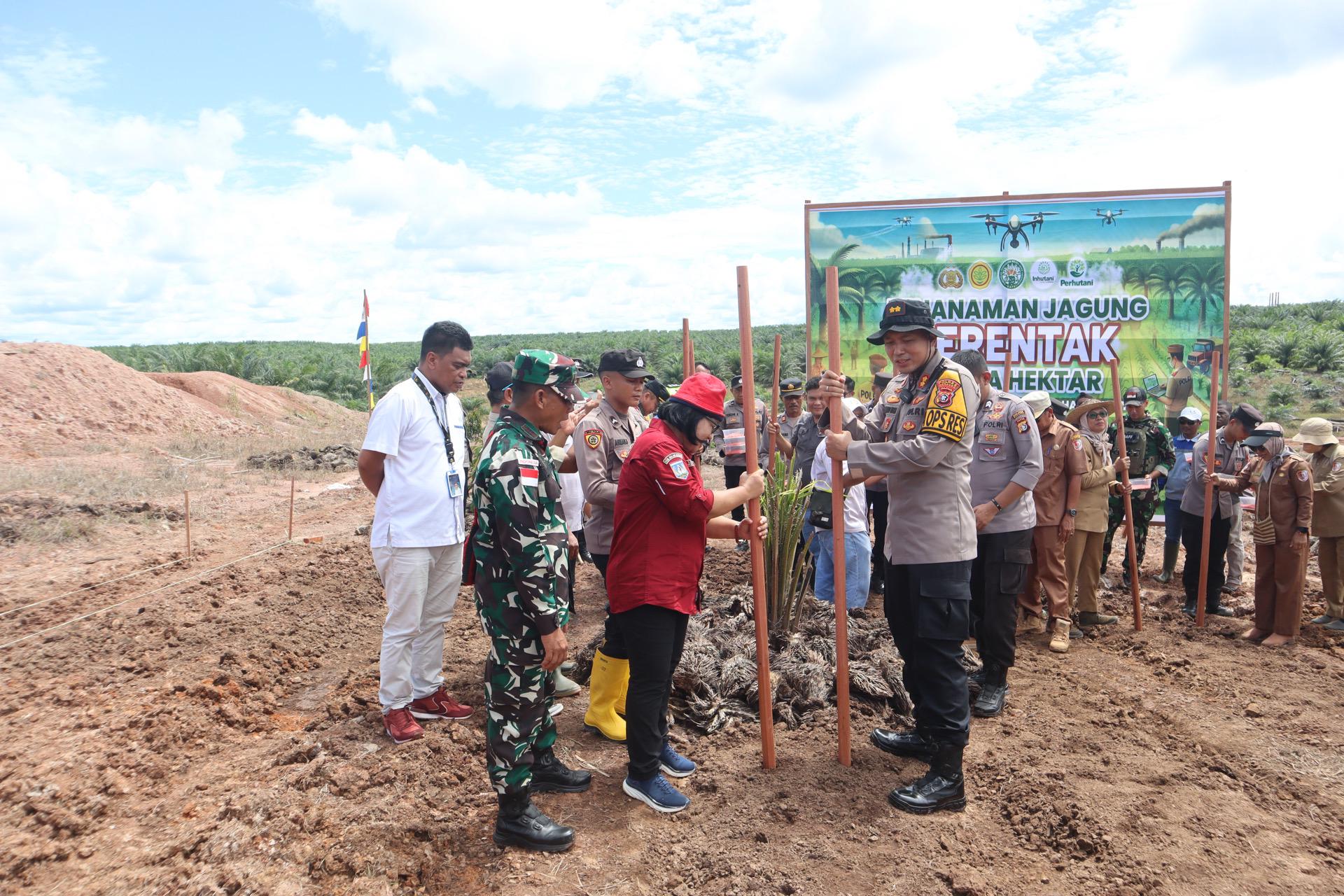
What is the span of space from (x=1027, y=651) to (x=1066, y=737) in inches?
62.5

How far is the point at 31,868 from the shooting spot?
2852 millimetres

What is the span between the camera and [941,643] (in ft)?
11.1

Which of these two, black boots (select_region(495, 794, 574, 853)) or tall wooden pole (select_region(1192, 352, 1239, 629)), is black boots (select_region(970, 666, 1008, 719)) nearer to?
black boots (select_region(495, 794, 574, 853))

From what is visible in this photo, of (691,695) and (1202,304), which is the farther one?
(1202,304)

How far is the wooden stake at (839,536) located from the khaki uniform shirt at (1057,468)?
2.67m

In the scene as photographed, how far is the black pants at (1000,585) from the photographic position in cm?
436

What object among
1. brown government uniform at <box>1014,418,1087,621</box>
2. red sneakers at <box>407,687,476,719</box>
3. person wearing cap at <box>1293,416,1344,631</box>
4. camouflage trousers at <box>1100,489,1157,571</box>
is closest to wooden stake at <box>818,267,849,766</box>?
red sneakers at <box>407,687,476,719</box>

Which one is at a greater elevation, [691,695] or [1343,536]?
[1343,536]

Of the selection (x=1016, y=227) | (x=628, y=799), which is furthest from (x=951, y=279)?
(x=628, y=799)

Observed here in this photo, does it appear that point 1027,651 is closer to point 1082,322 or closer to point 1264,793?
point 1264,793

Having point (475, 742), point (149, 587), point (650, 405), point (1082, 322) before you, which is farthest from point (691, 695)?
point (1082, 322)

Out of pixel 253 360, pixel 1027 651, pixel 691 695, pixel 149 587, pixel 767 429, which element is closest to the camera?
pixel 691 695

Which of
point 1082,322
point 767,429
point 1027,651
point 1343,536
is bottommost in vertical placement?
point 1027,651

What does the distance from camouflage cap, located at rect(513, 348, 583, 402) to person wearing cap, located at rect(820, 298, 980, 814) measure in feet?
3.68
